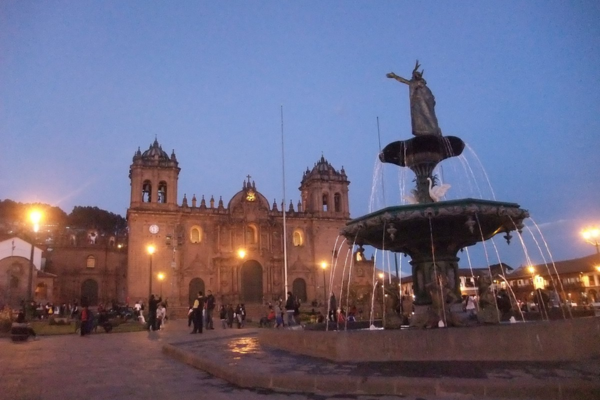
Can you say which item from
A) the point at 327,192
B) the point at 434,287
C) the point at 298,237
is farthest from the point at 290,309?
the point at 327,192

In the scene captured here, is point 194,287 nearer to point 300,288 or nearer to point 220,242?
point 220,242

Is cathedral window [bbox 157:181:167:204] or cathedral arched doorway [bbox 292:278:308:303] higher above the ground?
cathedral window [bbox 157:181:167:204]

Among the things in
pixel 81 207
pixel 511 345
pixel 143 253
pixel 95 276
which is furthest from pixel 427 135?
pixel 81 207

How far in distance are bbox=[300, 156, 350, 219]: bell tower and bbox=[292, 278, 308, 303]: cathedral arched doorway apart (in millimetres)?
6544

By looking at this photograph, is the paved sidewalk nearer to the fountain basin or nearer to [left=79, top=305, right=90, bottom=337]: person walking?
the fountain basin

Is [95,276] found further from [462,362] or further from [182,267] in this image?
[462,362]

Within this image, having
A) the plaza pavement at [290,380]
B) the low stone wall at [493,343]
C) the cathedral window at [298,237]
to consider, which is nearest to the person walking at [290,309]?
the plaza pavement at [290,380]

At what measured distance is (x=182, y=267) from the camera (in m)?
38.7

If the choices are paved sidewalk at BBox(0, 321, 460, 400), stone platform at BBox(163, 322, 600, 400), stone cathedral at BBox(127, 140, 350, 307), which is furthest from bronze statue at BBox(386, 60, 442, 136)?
stone cathedral at BBox(127, 140, 350, 307)

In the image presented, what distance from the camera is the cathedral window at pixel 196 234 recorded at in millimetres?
40406

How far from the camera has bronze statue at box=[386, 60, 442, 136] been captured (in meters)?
10.2

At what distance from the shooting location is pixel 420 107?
1035 cm

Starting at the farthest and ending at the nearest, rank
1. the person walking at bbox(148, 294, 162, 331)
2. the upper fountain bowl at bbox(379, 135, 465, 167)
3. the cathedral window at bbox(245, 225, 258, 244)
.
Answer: the cathedral window at bbox(245, 225, 258, 244), the person walking at bbox(148, 294, 162, 331), the upper fountain bowl at bbox(379, 135, 465, 167)

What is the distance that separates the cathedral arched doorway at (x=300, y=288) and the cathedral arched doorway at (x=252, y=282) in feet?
10.4
